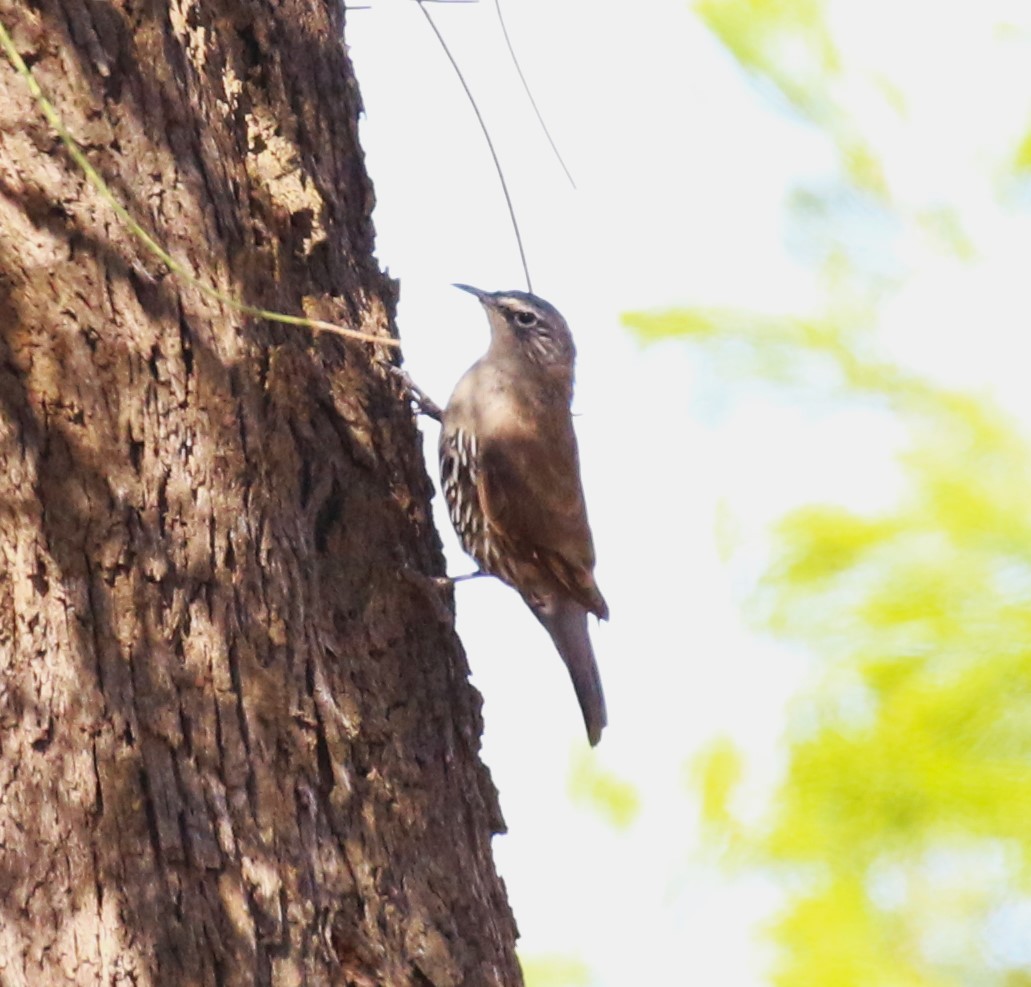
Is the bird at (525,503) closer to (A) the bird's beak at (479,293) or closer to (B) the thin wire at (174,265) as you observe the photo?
(A) the bird's beak at (479,293)

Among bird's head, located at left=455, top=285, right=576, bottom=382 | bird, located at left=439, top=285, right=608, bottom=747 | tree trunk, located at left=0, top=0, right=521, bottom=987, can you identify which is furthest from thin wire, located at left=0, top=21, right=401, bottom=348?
bird's head, located at left=455, top=285, right=576, bottom=382

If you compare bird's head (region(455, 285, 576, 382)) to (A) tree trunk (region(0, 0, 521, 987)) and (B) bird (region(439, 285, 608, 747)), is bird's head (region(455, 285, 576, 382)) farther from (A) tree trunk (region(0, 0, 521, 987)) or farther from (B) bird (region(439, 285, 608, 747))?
(A) tree trunk (region(0, 0, 521, 987))

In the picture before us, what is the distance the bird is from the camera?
483 cm

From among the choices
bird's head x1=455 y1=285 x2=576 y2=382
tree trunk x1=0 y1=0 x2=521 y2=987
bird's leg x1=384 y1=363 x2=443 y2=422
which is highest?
bird's head x1=455 y1=285 x2=576 y2=382

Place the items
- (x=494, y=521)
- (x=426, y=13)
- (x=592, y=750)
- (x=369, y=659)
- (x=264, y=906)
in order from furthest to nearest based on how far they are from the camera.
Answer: (x=592, y=750), (x=494, y=521), (x=426, y=13), (x=369, y=659), (x=264, y=906)

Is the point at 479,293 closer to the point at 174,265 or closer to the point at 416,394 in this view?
the point at 416,394

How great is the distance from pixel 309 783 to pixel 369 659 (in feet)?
1.23

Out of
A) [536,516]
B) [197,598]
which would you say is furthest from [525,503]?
[197,598]

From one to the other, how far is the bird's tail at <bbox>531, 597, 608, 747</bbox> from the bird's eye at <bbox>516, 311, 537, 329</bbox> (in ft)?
3.26

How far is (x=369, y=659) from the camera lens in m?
3.03

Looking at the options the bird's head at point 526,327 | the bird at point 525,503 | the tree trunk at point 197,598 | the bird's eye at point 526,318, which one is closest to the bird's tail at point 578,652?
the bird at point 525,503

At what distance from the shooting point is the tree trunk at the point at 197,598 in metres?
2.47

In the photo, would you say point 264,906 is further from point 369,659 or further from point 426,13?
point 426,13

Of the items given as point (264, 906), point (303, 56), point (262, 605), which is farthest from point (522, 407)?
point (264, 906)
